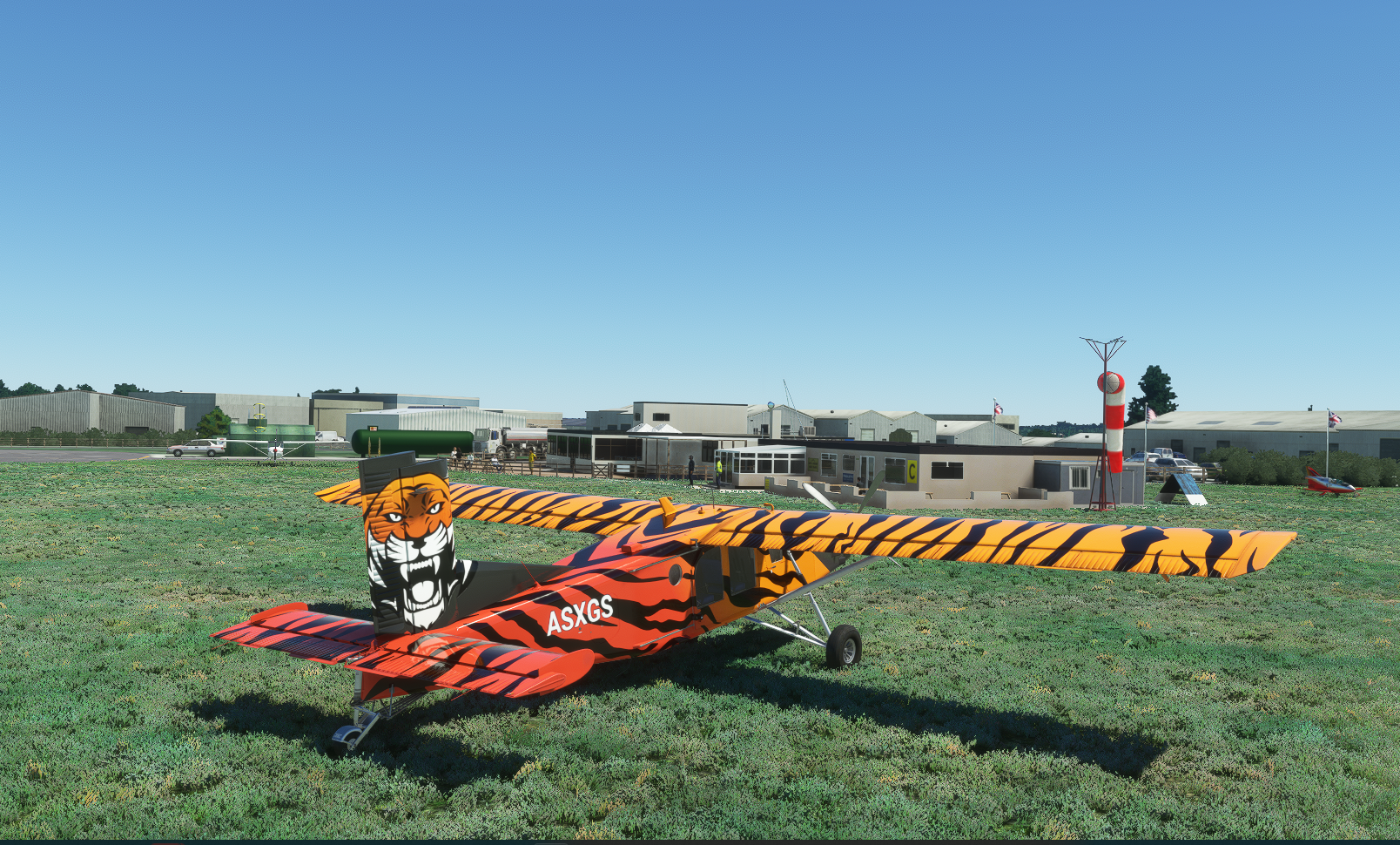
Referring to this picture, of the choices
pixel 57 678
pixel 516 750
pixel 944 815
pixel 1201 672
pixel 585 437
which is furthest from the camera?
pixel 585 437

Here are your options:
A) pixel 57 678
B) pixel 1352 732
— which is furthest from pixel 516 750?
pixel 1352 732

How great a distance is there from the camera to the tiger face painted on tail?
752 centimetres

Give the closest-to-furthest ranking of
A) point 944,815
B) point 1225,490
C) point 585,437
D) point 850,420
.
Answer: point 944,815, point 1225,490, point 585,437, point 850,420

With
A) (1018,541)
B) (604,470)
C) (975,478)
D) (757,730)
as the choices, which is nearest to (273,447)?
(604,470)

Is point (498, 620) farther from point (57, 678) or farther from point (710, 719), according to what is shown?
point (57, 678)

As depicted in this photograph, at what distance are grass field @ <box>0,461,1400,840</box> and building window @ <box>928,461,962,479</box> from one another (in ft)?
74.5

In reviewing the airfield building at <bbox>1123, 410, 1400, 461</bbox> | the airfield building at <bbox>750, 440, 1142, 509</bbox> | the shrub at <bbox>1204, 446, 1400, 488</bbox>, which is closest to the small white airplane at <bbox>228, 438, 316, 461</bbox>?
the airfield building at <bbox>750, 440, 1142, 509</bbox>

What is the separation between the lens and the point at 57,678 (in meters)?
9.78

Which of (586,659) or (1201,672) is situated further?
(1201,672)

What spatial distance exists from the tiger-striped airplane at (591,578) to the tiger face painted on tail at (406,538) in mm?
12

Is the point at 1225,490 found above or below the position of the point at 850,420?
below

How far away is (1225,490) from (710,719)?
5431 cm

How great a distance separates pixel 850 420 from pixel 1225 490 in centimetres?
3725

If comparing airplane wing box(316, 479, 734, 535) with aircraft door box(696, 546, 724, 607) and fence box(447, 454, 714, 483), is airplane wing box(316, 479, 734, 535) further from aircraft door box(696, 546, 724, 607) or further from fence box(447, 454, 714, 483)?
fence box(447, 454, 714, 483)
